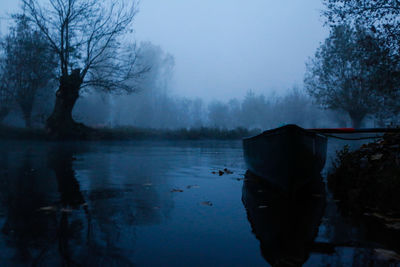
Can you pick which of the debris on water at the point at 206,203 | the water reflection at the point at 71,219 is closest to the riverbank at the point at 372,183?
the debris on water at the point at 206,203

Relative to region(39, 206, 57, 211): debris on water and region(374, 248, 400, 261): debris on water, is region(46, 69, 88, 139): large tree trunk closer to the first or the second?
region(39, 206, 57, 211): debris on water

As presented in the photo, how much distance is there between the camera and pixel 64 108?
23.2m

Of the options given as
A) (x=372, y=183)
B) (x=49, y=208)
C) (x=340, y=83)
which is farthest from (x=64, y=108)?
(x=340, y=83)

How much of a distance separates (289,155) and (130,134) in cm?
2397

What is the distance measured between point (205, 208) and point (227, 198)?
0.77m

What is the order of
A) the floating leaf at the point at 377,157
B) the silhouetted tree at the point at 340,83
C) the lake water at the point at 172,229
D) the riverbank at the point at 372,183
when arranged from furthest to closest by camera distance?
the silhouetted tree at the point at 340,83 < the floating leaf at the point at 377,157 < the riverbank at the point at 372,183 < the lake water at the point at 172,229

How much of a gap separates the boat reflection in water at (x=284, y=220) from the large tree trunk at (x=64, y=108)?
2011 cm

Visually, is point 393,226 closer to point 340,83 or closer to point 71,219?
point 71,219

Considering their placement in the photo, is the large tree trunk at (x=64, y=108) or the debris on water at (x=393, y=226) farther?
the large tree trunk at (x=64, y=108)

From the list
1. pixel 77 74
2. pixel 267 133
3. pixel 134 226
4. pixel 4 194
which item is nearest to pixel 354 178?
pixel 267 133

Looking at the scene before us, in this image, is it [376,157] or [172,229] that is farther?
[376,157]

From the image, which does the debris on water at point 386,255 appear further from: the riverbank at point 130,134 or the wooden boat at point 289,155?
the riverbank at point 130,134

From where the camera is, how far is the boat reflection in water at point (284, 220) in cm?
268

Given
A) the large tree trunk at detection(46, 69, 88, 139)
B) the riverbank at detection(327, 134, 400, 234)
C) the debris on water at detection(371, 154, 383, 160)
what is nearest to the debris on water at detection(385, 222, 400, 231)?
the riverbank at detection(327, 134, 400, 234)
